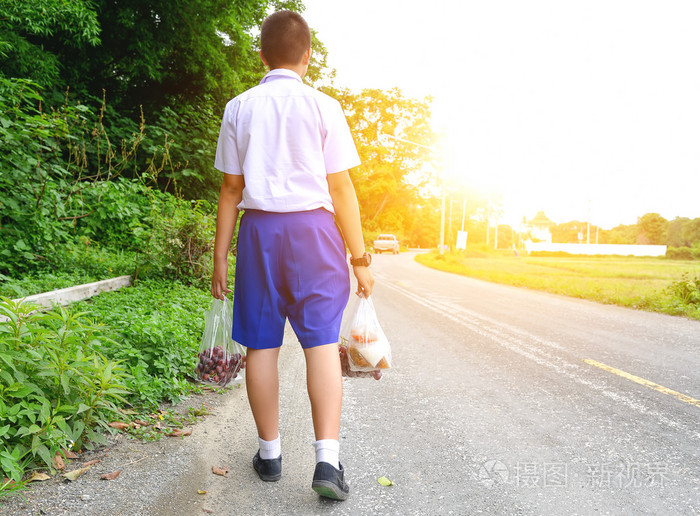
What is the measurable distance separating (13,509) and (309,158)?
1.91 m

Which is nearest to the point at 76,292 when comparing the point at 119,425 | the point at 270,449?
the point at 119,425

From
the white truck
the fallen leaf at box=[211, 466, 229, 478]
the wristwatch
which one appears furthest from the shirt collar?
the white truck

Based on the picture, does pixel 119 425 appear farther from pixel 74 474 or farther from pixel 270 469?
pixel 270 469

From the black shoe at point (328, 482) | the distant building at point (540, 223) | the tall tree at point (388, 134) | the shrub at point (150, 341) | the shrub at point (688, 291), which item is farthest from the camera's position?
the distant building at point (540, 223)

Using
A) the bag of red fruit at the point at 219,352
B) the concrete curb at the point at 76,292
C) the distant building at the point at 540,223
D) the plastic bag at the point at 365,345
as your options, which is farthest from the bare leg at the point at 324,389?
the distant building at the point at 540,223

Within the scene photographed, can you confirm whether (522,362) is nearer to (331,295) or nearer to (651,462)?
(651,462)

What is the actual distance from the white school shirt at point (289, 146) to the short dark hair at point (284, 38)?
15 centimetres

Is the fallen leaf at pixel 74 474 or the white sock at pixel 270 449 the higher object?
the white sock at pixel 270 449

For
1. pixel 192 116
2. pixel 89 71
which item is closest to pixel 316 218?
pixel 192 116

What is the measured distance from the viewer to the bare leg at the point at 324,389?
2.29 m

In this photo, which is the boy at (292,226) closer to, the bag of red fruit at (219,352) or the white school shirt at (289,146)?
the white school shirt at (289,146)

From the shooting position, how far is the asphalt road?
90.0 inches

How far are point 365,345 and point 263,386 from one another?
543 millimetres

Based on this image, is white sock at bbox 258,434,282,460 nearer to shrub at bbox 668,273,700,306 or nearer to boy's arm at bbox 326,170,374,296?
boy's arm at bbox 326,170,374,296
